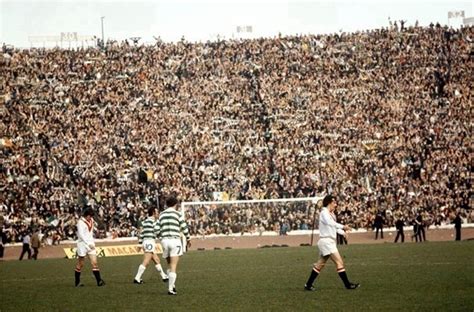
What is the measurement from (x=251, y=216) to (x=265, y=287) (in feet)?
112

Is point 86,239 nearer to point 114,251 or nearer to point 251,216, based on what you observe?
point 114,251

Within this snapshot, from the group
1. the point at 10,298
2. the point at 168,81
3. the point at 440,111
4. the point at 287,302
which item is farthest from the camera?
the point at 168,81

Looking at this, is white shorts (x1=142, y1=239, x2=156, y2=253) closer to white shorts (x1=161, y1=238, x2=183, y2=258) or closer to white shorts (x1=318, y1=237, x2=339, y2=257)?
white shorts (x1=161, y1=238, x2=183, y2=258)

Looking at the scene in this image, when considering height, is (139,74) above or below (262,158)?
above

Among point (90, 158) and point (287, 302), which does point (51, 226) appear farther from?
point (287, 302)

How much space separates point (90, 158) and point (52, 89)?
29.7 ft

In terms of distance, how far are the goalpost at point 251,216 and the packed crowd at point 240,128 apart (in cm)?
8

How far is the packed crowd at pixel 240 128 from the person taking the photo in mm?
61344

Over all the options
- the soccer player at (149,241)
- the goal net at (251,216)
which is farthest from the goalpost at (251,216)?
the soccer player at (149,241)

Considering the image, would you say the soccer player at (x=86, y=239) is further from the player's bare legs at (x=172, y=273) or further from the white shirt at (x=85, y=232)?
the player's bare legs at (x=172, y=273)

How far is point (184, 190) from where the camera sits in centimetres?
6388

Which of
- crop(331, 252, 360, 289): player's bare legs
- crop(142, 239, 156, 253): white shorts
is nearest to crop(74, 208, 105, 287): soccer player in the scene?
crop(142, 239, 156, 253): white shorts

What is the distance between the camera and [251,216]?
58812 mm

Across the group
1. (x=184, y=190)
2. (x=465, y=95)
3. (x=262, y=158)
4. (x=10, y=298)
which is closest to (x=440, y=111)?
(x=465, y=95)
